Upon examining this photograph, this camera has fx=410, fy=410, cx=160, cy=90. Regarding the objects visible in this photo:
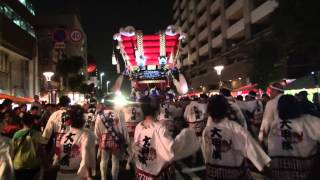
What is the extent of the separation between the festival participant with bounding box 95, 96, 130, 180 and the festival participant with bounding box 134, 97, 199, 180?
3368 mm

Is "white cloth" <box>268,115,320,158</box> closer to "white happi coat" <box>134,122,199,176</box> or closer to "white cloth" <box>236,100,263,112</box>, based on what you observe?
"white happi coat" <box>134,122,199,176</box>

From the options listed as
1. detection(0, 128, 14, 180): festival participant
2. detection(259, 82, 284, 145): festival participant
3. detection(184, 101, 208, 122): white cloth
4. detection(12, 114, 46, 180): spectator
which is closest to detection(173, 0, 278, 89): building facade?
detection(184, 101, 208, 122): white cloth

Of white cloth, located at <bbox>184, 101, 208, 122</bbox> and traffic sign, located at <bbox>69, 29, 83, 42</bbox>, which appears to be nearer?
white cloth, located at <bbox>184, 101, 208, 122</bbox>

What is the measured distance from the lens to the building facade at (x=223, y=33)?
41000 millimetres

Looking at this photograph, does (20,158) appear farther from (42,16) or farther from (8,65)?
(42,16)

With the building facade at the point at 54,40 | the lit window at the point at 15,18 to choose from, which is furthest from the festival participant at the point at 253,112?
the lit window at the point at 15,18

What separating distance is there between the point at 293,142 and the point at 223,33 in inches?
1892

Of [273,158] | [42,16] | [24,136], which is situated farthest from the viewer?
[42,16]

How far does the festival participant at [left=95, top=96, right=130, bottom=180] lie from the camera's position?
8492mm

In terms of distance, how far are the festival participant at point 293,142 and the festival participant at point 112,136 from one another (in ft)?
12.0

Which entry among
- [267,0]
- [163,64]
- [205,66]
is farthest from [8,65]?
[205,66]

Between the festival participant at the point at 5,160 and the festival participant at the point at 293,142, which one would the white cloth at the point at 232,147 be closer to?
the festival participant at the point at 293,142

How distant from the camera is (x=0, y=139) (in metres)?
5.07

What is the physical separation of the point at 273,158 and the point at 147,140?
1.83m
